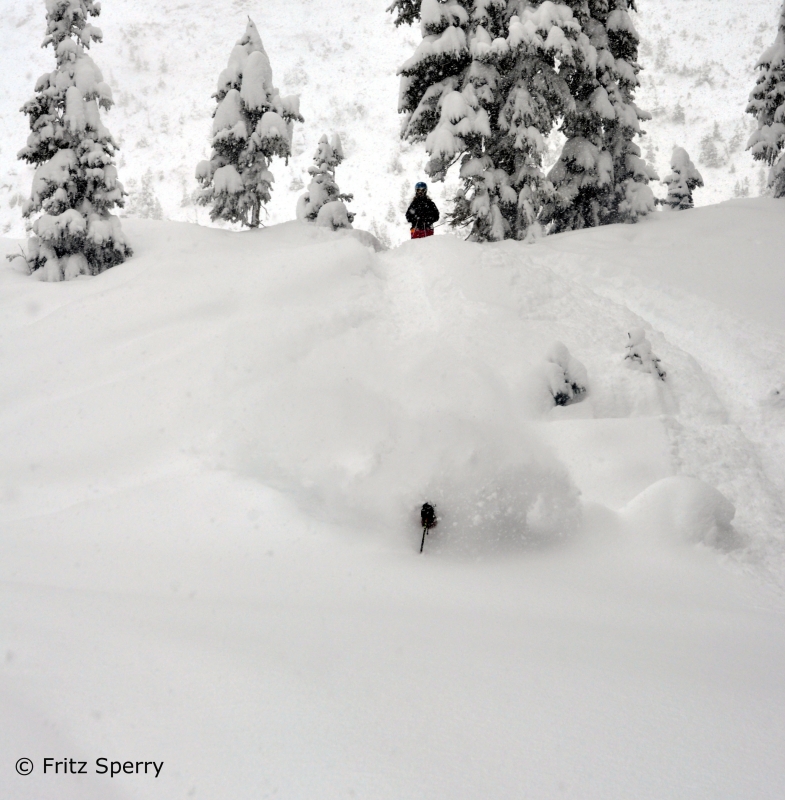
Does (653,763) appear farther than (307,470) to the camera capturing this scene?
No

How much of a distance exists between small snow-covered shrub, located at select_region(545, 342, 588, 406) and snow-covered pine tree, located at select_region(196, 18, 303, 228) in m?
10.5

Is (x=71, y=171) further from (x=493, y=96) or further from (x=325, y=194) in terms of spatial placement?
(x=493, y=96)

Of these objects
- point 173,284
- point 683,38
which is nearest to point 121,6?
point 683,38

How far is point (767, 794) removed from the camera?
198cm

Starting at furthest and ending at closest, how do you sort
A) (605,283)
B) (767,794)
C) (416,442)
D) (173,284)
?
(605,283), (173,284), (416,442), (767,794)

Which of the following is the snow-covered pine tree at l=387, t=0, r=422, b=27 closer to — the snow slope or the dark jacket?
the dark jacket

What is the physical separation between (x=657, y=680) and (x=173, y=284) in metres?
9.51

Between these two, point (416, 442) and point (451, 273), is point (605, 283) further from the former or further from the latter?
point (416, 442)

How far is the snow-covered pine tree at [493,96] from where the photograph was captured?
13.4 meters

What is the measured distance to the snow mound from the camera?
5036 mm

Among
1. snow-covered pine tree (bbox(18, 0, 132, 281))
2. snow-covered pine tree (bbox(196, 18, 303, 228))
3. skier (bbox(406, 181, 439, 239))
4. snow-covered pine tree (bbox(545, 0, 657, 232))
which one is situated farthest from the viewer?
snow-covered pine tree (bbox(545, 0, 657, 232))

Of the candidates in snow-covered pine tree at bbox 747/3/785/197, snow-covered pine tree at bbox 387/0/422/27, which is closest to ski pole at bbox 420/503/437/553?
snow-covered pine tree at bbox 387/0/422/27

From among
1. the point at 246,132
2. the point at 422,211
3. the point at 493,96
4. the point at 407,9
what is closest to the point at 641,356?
the point at 422,211

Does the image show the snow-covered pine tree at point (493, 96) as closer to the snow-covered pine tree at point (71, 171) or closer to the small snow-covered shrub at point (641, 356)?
the small snow-covered shrub at point (641, 356)
